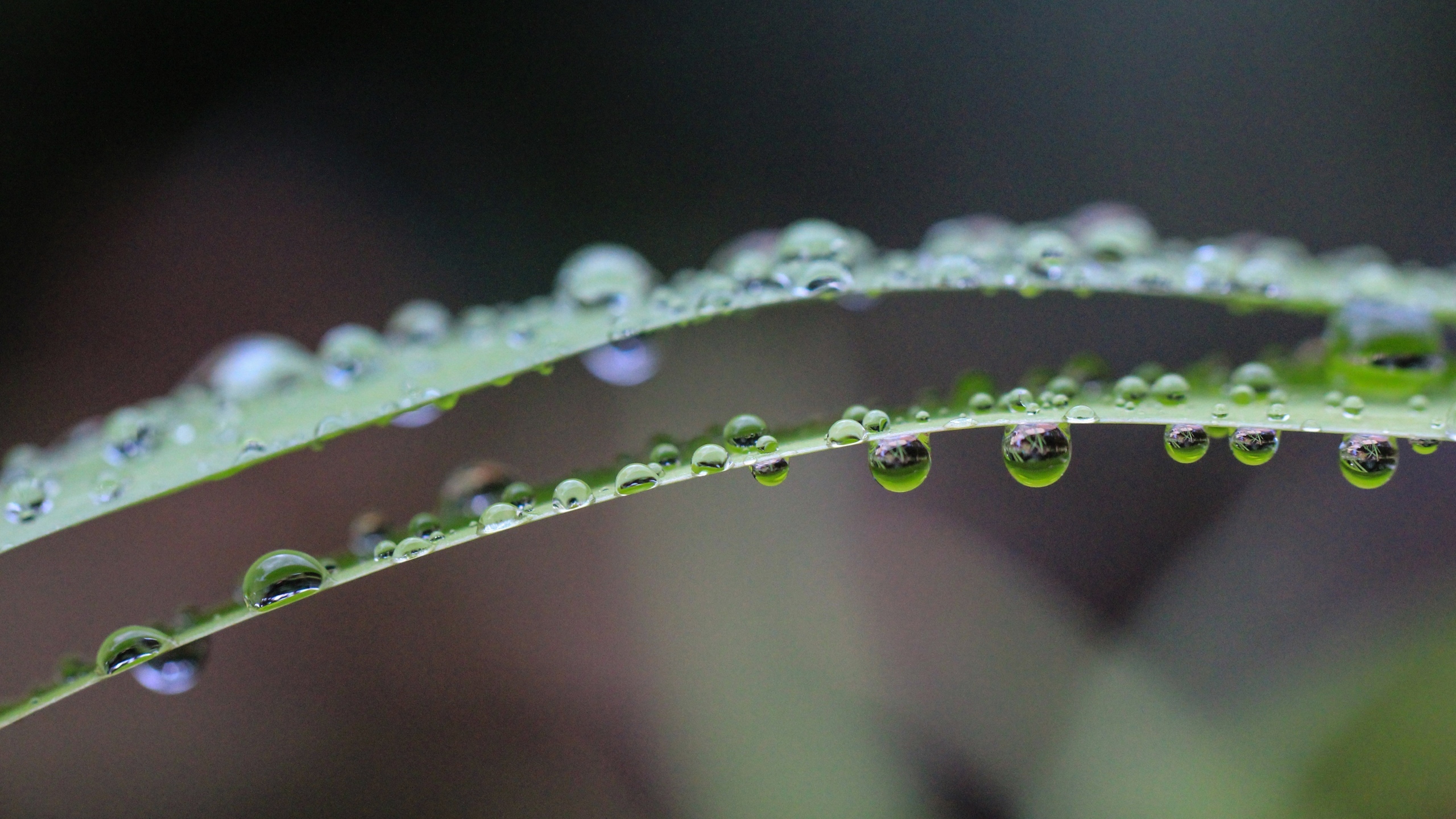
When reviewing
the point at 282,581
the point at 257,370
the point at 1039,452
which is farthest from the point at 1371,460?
the point at 257,370

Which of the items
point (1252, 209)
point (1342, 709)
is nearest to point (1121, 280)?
point (1342, 709)

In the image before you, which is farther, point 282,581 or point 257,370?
point 257,370

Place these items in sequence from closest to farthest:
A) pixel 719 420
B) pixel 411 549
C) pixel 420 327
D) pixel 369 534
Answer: pixel 411 549 < pixel 369 534 < pixel 420 327 < pixel 719 420

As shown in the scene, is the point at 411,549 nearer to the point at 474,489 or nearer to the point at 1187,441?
the point at 474,489

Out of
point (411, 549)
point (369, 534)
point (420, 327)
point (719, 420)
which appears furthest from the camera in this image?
point (719, 420)

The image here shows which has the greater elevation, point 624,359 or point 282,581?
point 624,359

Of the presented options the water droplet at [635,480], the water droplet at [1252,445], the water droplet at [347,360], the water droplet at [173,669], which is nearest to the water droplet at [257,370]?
the water droplet at [347,360]

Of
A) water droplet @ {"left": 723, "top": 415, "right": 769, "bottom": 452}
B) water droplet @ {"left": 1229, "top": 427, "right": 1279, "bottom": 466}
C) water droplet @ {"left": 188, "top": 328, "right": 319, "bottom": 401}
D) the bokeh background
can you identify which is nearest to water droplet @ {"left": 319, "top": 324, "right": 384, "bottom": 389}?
water droplet @ {"left": 188, "top": 328, "right": 319, "bottom": 401}
